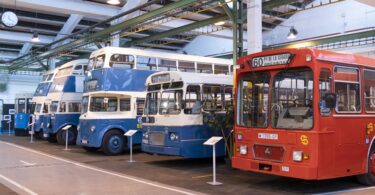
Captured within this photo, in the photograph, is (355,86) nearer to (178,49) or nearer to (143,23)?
(143,23)

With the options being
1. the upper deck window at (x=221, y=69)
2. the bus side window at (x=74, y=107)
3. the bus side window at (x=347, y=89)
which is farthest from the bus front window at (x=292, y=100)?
the bus side window at (x=74, y=107)

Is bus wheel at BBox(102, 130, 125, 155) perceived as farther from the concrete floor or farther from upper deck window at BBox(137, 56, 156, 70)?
upper deck window at BBox(137, 56, 156, 70)

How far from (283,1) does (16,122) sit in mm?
18202

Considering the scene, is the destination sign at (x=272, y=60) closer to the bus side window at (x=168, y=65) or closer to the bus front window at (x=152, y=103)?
the bus front window at (x=152, y=103)

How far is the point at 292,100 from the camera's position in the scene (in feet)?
25.9

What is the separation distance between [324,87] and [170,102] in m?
4.97

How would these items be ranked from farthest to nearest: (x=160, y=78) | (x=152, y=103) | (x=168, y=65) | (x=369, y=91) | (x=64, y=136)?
(x=64, y=136) → (x=168, y=65) → (x=152, y=103) → (x=160, y=78) → (x=369, y=91)

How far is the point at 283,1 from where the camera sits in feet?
47.6

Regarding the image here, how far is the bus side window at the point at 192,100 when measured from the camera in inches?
442

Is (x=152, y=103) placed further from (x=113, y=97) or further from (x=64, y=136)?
(x=64, y=136)

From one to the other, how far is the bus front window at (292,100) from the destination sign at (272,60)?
0.22m

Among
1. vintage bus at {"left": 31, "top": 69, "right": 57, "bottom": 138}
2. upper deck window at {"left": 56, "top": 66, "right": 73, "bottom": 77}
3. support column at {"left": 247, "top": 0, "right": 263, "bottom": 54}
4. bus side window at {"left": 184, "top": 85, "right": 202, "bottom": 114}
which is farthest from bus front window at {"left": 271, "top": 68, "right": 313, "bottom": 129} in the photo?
vintage bus at {"left": 31, "top": 69, "right": 57, "bottom": 138}

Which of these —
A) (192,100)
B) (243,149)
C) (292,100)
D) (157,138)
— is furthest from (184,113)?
(292,100)

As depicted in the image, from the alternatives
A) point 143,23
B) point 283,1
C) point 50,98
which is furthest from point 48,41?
point 283,1
